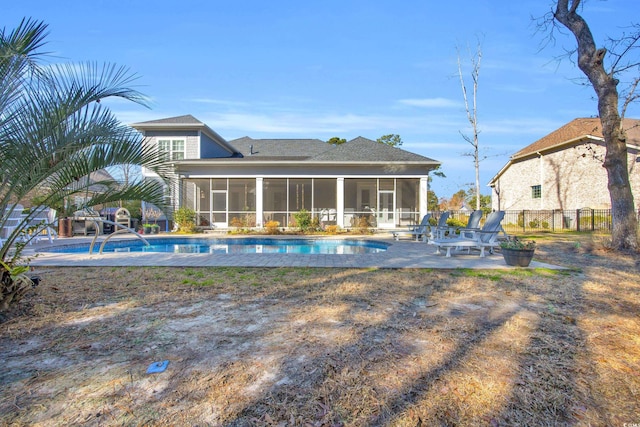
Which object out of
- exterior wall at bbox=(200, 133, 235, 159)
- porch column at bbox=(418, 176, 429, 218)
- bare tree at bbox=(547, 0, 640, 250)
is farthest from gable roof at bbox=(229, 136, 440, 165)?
bare tree at bbox=(547, 0, 640, 250)

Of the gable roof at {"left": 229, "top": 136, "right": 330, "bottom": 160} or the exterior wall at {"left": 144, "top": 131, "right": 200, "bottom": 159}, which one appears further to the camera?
the gable roof at {"left": 229, "top": 136, "right": 330, "bottom": 160}

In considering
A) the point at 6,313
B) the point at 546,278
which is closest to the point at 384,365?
the point at 6,313

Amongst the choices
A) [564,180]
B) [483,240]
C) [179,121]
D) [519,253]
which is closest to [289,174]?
[179,121]

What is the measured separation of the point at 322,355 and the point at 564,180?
2480 centimetres

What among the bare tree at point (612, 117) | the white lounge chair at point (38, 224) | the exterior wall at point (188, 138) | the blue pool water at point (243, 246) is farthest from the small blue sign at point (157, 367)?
the exterior wall at point (188, 138)

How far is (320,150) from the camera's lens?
22719mm

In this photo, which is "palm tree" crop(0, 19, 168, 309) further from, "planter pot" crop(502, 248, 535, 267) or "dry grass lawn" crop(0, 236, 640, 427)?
"planter pot" crop(502, 248, 535, 267)

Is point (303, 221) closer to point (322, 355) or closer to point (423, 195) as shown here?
point (423, 195)

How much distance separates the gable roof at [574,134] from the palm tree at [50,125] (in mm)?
23027

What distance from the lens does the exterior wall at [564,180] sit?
2033cm

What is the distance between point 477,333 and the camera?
3277 mm

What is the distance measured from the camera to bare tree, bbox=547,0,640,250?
370 inches

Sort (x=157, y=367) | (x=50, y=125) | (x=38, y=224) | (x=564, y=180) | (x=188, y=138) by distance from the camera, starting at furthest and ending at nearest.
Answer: (x=564, y=180) → (x=188, y=138) → (x=38, y=224) → (x=50, y=125) → (x=157, y=367)

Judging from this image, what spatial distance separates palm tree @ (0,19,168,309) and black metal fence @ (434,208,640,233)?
18.7 metres
